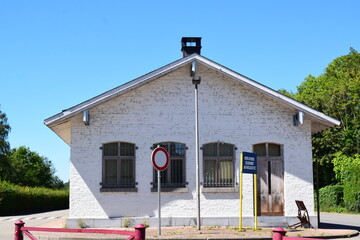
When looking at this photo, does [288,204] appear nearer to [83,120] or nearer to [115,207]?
[115,207]

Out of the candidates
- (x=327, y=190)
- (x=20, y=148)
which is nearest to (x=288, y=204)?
(x=327, y=190)

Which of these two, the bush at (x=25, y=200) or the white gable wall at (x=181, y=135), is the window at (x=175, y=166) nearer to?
the white gable wall at (x=181, y=135)

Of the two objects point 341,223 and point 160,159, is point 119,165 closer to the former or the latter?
point 160,159

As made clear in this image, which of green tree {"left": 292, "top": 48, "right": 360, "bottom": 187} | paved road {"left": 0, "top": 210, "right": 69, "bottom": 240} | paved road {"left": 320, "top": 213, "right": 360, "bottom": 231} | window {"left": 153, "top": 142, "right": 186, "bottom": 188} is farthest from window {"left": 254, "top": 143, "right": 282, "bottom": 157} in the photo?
green tree {"left": 292, "top": 48, "right": 360, "bottom": 187}

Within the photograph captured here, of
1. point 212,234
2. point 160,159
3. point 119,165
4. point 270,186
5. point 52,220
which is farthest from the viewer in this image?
point 52,220

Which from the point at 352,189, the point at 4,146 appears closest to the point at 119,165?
the point at 352,189

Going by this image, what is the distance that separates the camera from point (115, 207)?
1805cm

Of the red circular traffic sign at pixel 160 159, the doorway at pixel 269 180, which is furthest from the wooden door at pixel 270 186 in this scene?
the red circular traffic sign at pixel 160 159

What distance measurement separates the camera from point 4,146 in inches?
2351

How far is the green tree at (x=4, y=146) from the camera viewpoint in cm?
5956

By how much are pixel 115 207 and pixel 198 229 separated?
3188 millimetres

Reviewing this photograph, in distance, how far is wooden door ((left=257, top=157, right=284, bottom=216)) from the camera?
1869cm

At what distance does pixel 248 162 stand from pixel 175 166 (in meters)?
3.06

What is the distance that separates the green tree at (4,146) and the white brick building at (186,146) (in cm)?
4452
